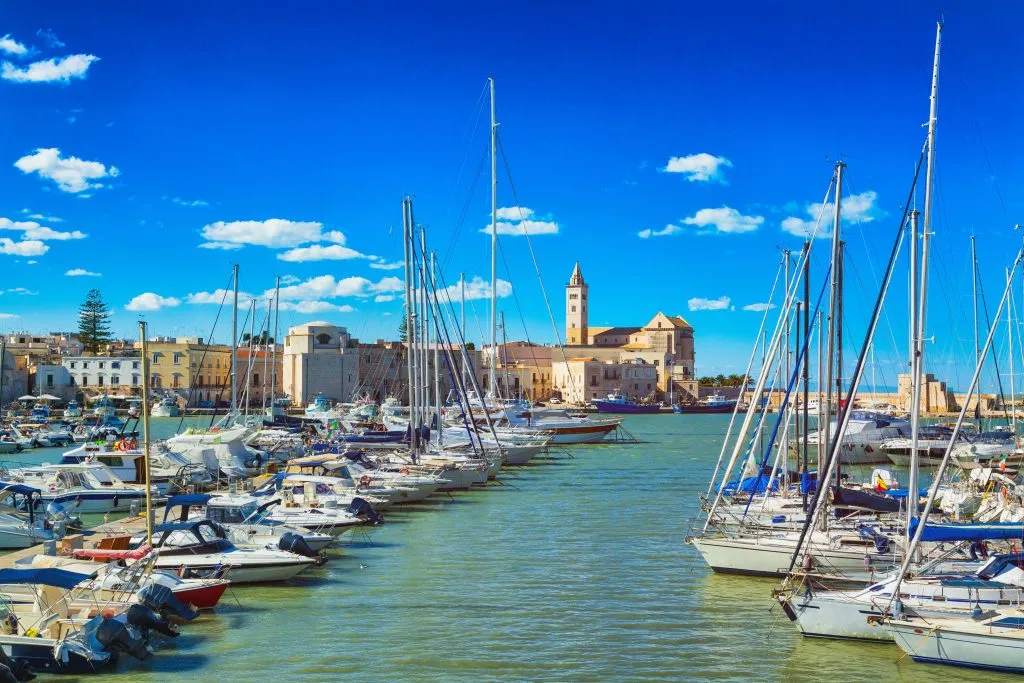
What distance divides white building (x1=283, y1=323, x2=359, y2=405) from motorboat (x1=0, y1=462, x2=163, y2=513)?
87.3 m

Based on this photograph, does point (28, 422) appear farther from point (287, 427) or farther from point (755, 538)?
point (755, 538)

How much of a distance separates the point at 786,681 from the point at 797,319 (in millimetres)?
16824

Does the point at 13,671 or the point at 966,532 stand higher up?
the point at 966,532

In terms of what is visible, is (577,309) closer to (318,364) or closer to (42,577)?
(318,364)

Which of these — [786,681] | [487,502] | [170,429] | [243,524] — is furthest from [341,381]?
[786,681]

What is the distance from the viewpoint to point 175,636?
15.7 m

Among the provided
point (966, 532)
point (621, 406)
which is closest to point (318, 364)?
point (621, 406)

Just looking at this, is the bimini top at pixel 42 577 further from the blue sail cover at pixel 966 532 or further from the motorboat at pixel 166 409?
the motorboat at pixel 166 409

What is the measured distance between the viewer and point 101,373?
11325 cm

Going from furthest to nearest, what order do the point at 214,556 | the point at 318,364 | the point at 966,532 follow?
the point at 318,364 → the point at 214,556 → the point at 966,532

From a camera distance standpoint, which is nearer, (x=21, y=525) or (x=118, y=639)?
(x=118, y=639)

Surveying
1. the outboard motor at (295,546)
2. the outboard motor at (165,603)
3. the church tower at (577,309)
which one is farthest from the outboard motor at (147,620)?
the church tower at (577,309)

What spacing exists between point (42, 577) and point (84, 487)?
15257mm

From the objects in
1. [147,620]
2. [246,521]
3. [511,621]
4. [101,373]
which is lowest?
[511,621]
